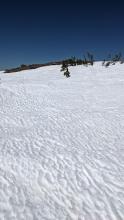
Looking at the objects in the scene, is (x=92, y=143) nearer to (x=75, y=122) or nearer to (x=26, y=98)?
(x=75, y=122)

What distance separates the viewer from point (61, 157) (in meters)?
7.64

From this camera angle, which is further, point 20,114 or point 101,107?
point 101,107

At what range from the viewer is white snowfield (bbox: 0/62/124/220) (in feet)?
18.2

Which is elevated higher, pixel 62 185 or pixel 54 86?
pixel 54 86

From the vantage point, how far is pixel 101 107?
12922mm

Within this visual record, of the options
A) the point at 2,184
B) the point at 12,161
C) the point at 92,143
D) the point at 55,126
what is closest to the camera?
the point at 2,184

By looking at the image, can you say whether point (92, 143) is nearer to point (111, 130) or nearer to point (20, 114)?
point (111, 130)

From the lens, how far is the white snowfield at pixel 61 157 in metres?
5.56

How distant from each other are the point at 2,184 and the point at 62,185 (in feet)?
→ 4.62

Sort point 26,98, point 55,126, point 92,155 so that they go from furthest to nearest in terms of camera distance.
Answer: point 26,98
point 55,126
point 92,155

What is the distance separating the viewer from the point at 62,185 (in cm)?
630

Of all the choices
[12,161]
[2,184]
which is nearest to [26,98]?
[12,161]

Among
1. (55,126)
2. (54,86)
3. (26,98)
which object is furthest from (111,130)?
→ (54,86)

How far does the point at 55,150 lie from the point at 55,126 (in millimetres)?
2268
